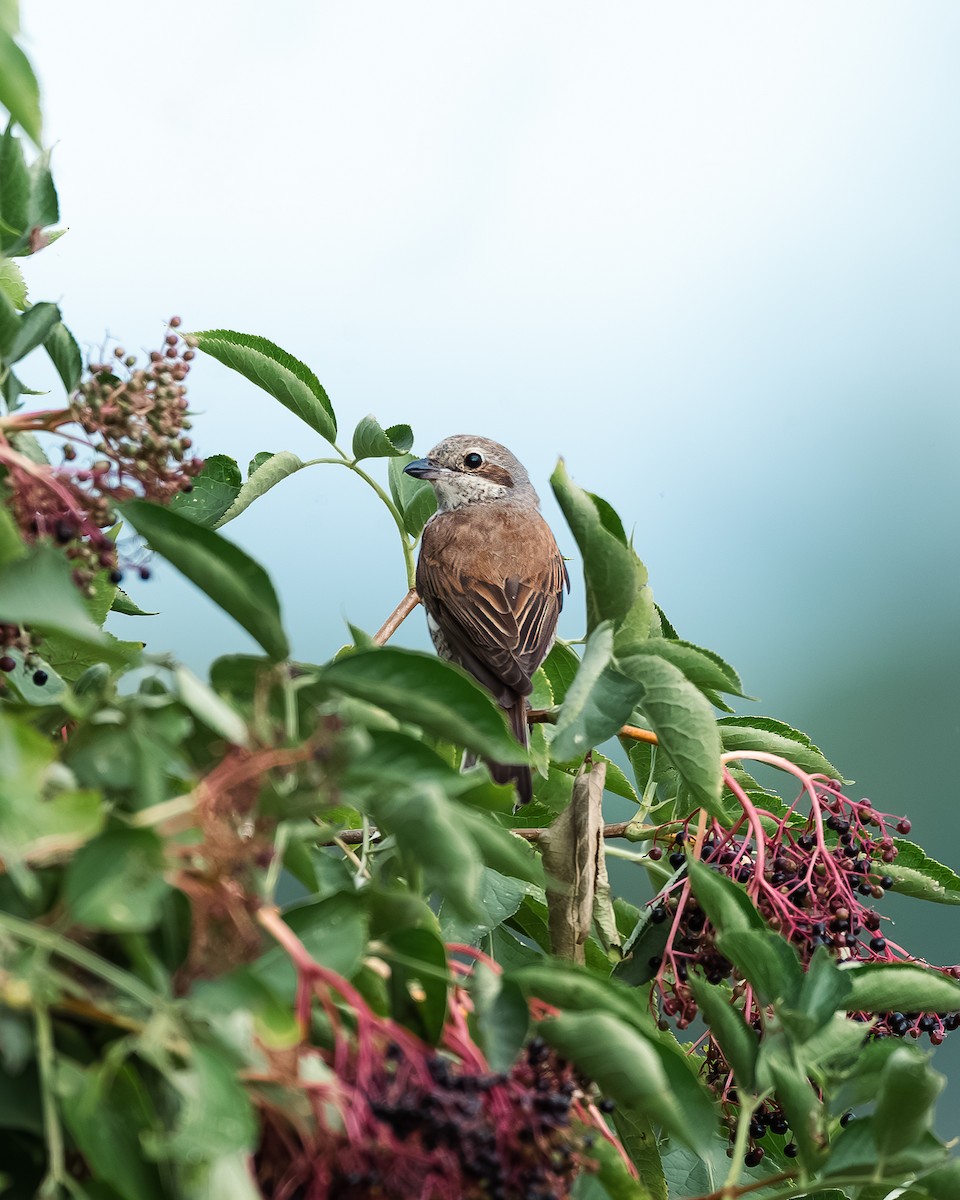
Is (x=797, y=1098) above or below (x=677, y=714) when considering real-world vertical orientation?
below

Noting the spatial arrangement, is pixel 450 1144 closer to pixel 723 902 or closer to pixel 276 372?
pixel 723 902

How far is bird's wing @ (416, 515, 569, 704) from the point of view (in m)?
3.13

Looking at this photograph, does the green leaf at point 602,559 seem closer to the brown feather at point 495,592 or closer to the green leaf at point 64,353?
the green leaf at point 64,353

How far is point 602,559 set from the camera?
4.83 ft

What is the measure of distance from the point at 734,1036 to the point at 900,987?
8.0 inches

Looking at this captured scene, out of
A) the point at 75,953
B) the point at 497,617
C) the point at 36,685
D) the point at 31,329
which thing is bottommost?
the point at 497,617

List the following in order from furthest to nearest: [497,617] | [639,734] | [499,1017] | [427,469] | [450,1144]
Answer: [427,469], [497,617], [639,734], [499,1017], [450,1144]

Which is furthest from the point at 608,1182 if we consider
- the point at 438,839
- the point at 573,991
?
the point at 438,839

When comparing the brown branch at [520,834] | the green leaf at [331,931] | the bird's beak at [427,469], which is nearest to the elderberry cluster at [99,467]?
the green leaf at [331,931]

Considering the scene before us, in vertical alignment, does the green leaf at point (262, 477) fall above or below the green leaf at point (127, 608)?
above

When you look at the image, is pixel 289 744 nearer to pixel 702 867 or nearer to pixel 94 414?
pixel 94 414

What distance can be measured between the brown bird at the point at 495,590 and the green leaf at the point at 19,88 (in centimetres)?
182

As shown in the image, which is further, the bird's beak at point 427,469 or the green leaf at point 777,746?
the bird's beak at point 427,469

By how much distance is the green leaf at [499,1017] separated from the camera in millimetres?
901
